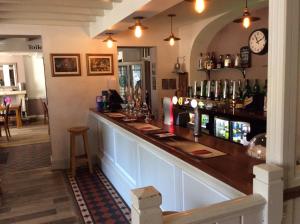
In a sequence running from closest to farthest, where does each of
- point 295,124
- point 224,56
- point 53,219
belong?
point 295,124 < point 53,219 < point 224,56

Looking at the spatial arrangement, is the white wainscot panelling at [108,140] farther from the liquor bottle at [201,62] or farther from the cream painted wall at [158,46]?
the liquor bottle at [201,62]

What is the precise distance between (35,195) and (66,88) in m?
1.93

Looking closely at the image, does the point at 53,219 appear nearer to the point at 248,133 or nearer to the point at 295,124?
the point at 248,133

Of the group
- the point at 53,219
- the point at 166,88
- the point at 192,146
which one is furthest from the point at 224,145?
the point at 166,88

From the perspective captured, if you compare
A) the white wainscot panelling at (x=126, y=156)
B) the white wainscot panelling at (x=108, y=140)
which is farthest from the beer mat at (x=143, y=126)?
the white wainscot panelling at (x=108, y=140)

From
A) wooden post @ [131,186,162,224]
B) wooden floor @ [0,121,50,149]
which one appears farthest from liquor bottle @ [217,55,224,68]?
wooden post @ [131,186,162,224]

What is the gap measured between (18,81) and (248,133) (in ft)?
33.1

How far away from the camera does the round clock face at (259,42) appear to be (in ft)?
14.4

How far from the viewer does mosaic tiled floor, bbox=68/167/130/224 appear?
3.18 meters

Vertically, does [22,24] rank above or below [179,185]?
above

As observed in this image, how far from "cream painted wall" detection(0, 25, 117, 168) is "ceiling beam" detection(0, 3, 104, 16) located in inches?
36.4

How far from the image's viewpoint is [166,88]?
19.1ft

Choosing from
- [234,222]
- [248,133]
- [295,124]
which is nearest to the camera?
[234,222]

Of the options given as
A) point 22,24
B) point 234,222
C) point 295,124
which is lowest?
point 234,222
